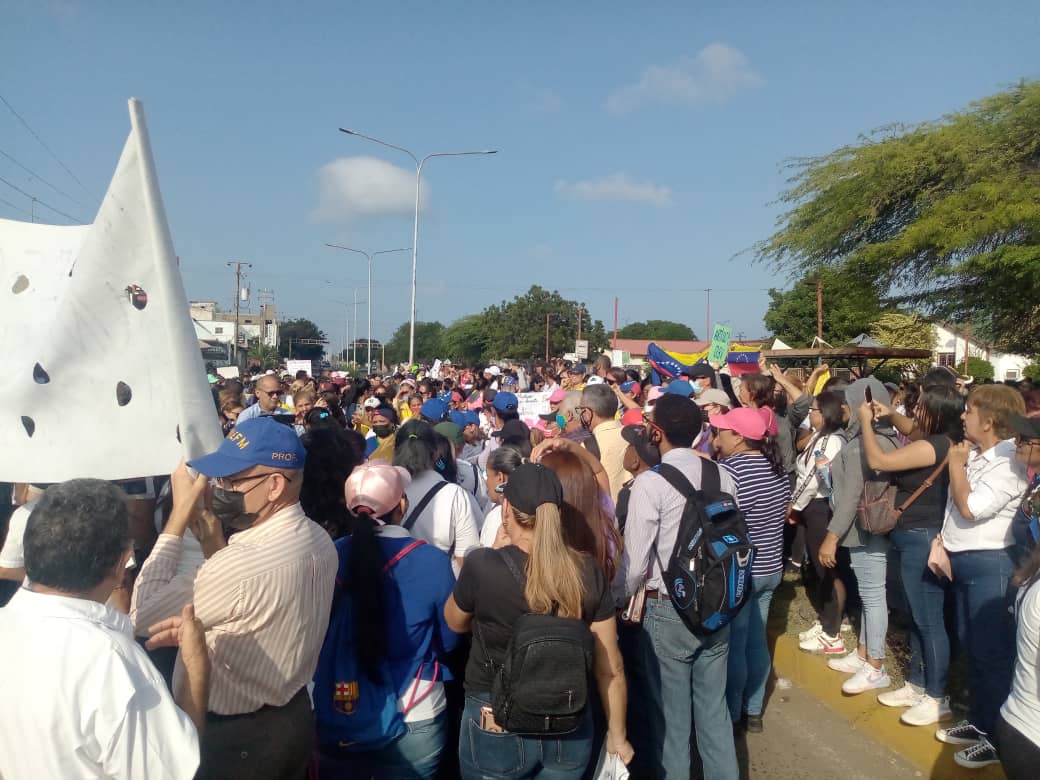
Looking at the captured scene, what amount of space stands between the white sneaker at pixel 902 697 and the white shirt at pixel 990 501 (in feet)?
3.78

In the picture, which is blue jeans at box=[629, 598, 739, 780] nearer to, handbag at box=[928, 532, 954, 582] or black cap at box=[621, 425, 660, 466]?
black cap at box=[621, 425, 660, 466]

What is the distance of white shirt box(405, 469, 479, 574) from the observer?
12.2 ft

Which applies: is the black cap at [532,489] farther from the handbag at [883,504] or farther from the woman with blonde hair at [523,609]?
the handbag at [883,504]

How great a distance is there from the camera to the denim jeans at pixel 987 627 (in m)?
3.78

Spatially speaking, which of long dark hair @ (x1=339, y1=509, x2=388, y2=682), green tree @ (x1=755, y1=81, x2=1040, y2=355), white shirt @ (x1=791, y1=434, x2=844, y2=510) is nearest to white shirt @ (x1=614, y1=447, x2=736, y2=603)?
long dark hair @ (x1=339, y1=509, x2=388, y2=682)

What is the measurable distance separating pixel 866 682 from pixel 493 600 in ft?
11.1

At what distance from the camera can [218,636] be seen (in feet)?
7.48

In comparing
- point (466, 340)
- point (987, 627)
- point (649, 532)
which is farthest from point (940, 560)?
point (466, 340)

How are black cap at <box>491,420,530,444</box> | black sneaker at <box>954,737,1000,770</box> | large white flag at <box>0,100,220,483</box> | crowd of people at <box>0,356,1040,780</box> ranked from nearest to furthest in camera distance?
crowd of people at <box>0,356,1040,780</box>, large white flag at <box>0,100,220,483</box>, black sneaker at <box>954,737,1000,770</box>, black cap at <box>491,420,530,444</box>

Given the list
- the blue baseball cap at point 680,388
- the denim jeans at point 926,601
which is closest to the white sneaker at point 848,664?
the denim jeans at point 926,601

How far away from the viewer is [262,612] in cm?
230

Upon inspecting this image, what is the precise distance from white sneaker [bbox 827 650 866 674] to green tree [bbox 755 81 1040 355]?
7991 millimetres

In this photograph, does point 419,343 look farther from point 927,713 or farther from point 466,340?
point 927,713

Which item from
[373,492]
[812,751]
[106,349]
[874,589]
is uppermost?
[106,349]
